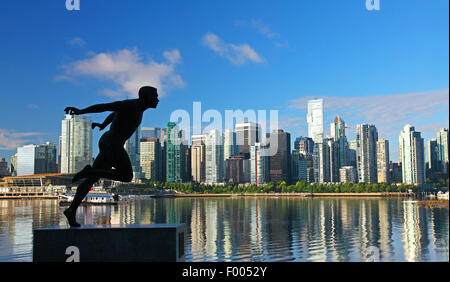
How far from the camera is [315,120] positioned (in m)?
178

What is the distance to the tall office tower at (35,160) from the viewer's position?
143250mm

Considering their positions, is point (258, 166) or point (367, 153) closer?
point (367, 153)

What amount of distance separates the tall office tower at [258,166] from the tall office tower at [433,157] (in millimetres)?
54446

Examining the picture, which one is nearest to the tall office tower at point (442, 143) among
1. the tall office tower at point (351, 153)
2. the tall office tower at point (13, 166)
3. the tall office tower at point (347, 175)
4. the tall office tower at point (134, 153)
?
the tall office tower at point (347, 175)

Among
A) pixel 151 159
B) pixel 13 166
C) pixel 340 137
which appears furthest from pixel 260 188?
pixel 13 166

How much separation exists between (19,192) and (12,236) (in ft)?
347

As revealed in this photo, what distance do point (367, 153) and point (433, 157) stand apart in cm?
2087

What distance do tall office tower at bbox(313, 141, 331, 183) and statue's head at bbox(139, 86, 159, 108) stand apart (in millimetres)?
154637

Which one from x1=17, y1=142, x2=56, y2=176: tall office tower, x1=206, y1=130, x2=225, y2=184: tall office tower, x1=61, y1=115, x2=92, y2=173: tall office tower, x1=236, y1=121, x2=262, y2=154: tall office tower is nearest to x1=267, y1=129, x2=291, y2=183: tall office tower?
x1=236, y1=121, x2=262, y2=154: tall office tower

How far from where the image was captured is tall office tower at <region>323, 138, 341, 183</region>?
160m

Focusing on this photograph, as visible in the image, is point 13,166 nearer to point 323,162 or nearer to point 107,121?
point 323,162

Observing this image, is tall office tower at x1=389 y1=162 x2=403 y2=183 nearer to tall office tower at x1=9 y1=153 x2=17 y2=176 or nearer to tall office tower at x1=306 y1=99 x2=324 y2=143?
tall office tower at x1=306 y1=99 x2=324 y2=143

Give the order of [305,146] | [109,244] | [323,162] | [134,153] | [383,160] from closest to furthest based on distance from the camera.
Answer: [109,244], [383,160], [323,162], [134,153], [305,146]
